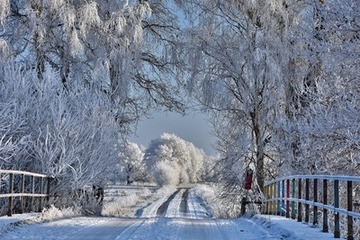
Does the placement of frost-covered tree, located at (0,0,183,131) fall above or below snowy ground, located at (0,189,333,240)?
above

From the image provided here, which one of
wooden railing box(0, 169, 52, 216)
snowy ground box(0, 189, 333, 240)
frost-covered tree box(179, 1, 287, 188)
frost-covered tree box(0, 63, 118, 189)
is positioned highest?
frost-covered tree box(179, 1, 287, 188)

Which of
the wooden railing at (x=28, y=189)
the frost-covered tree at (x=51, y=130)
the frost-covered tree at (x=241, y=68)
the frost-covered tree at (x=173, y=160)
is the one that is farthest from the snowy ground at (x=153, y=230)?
the frost-covered tree at (x=173, y=160)

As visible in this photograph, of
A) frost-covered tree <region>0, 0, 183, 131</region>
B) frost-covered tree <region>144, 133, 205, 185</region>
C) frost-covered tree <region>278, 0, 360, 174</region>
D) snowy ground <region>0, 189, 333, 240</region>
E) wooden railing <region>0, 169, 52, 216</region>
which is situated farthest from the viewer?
frost-covered tree <region>144, 133, 205, 185</region>

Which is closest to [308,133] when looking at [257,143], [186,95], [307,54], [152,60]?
[307,54]

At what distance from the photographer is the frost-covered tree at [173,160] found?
97875mm

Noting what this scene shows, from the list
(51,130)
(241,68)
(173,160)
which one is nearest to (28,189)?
(51,130)

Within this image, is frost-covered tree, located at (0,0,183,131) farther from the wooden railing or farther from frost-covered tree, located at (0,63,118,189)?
the wooden railing

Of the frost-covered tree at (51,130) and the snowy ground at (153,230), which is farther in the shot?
the frost-covered tree at (51,130)

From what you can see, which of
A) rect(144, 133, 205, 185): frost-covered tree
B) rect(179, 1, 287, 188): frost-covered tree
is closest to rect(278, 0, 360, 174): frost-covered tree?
rect(179, 1, 287, 188): frost-covered tree

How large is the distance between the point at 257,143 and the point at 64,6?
8.99 meters

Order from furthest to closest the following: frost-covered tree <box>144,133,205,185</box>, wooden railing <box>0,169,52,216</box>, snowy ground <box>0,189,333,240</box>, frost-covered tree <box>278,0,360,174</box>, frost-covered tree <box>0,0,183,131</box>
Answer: frost-covered tree <box>144,133,205,185</box>, frost-covered tree <box>0,0,183,131</box>, wooden railing <box>0,169,52,216</box>, frost-covered tree <box>278,0,360,174</box>, snowy ground <box>0,189,333,240</box>

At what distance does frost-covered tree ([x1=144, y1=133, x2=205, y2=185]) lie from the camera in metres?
97.9

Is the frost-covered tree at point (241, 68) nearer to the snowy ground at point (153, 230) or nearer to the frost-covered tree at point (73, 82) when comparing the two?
the frost-covered tree at point (73, 82)

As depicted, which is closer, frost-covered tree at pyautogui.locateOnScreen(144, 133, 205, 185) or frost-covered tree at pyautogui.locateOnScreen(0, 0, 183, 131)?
frost-covered tree at pyautogui.locateOnScreen(0, 0, 183, 131)
